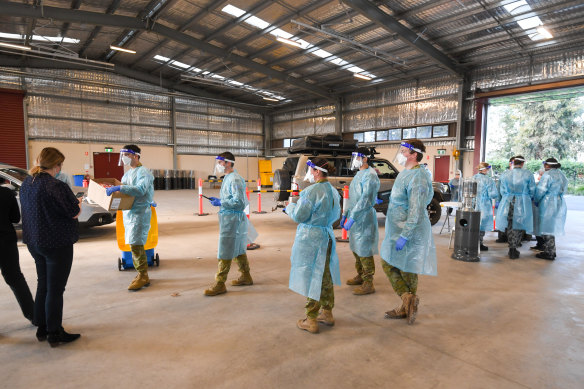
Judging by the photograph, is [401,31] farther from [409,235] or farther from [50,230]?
[50,230]

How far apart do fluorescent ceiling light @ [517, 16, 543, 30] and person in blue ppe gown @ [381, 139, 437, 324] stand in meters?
11.4

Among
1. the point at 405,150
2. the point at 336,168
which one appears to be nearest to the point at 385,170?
the point at 336,168

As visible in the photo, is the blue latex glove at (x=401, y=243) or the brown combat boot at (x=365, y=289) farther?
the brown combat boot at (x=365, y=289)

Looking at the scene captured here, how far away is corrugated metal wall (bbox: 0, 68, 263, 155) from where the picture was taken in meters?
17.8

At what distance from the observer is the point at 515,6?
10109 millimetres

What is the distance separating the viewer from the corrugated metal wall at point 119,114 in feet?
58.2

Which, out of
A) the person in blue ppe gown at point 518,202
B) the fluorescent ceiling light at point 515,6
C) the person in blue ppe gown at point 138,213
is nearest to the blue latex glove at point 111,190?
the person in blue ppe gown at point 138,213

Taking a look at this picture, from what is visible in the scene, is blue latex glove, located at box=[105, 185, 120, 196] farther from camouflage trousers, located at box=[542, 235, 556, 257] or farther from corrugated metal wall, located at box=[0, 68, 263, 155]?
corrugated metal wall, located at box=[0, 68, 263, 155]

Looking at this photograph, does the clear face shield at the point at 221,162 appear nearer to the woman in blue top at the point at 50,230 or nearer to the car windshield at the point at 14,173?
the woman in blue top at the point at 50,230

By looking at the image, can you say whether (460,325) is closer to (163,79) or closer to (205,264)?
(205,264)

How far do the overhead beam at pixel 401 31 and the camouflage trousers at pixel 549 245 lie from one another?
27.3ft

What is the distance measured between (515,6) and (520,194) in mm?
7682

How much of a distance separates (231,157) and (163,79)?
804 inches

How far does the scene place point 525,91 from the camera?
1326 cm
